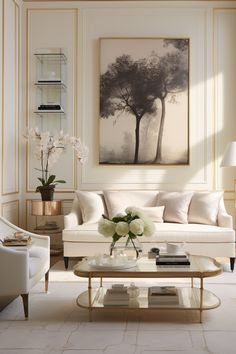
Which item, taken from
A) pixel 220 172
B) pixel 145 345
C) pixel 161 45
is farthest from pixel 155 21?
pixel 145 345

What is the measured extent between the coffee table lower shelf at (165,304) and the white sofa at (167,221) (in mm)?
1272

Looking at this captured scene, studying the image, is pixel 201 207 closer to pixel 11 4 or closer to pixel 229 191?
pixel 229 191

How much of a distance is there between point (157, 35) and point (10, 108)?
1.87 m

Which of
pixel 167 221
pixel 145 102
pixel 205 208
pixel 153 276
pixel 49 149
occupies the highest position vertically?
pixel 145 102

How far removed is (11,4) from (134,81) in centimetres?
159

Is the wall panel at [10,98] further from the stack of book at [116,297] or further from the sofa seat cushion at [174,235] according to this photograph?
the stack of book at [116,297]

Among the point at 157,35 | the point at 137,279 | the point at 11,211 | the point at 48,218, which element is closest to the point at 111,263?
the point at 137,279

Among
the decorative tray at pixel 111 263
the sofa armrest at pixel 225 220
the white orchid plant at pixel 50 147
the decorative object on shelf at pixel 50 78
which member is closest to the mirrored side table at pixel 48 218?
the white orchid plant at pixel 50 147

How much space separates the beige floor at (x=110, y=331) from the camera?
2.63 m

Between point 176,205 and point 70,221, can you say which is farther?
point 176,205

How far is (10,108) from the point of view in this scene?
5.50m

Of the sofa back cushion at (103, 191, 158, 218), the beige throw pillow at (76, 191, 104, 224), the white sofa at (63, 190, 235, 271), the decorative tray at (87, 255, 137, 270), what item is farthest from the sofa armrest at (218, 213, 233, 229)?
the decorative tray at (87, 255, 137, 270)

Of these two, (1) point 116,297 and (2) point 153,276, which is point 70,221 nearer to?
(1) point 116,297

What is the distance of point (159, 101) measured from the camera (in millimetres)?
5777
